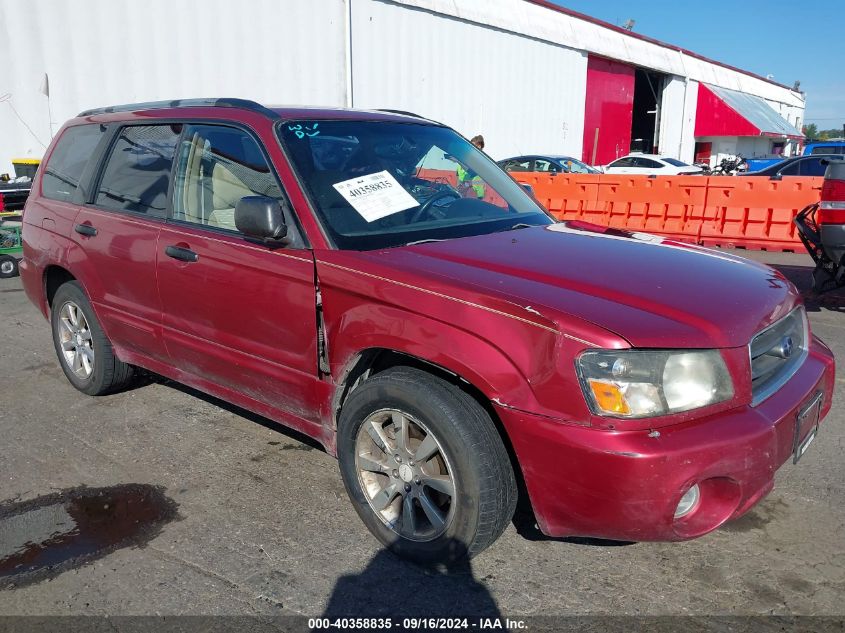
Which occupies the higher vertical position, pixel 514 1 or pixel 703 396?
pixel 514 1

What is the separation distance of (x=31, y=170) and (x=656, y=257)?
1108 cm

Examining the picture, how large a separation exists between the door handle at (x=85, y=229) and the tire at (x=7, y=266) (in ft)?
19.5

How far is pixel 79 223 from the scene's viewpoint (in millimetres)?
4301

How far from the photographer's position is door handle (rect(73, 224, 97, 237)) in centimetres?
417

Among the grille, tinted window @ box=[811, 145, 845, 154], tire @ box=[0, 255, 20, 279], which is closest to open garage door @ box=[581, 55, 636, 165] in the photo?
tinted window @ box=[811, 145, 845, 154]

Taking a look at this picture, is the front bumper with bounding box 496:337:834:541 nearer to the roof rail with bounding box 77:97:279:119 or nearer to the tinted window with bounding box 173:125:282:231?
the tinted window with bounding box 173:125:282:231

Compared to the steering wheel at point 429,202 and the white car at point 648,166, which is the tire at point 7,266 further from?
the white car at point 648,166

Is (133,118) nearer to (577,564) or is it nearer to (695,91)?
(577,564)

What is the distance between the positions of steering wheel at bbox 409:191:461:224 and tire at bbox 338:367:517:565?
2.91 feet

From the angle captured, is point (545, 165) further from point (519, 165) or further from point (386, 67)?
point (386, 67)

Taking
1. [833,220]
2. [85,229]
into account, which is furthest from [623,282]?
[833,220]

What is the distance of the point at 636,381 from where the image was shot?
2314 mm

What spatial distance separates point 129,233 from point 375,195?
152cm

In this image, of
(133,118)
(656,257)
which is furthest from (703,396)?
(133,118)
